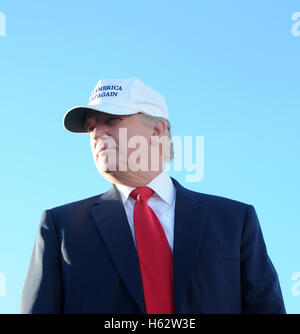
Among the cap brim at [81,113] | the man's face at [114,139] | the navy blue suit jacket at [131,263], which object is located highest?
the cap brim at [81,113]

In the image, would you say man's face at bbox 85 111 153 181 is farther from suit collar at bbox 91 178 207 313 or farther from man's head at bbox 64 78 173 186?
suit collar at bbox 91 178 207 313

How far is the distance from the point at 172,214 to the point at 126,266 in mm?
604

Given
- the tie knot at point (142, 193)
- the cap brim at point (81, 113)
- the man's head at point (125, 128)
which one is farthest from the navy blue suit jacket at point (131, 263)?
the cap brim at point (81, 113)

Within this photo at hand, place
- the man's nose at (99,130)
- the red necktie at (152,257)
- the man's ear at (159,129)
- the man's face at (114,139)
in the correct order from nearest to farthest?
the red necktie at (152,257)
the man's face at (114,139)
the man's nose at (99,130)
the man's ear at (159,129)

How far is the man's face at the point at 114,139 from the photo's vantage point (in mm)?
4301

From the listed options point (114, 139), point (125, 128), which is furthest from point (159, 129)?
point (114, 139)

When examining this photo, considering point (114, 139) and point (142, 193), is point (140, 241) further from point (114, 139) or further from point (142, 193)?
point (114, 139)

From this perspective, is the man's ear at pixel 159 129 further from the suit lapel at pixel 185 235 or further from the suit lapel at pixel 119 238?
the suit lapel at pixel 119 238

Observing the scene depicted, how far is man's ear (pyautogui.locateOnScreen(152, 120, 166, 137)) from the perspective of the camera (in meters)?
4.60

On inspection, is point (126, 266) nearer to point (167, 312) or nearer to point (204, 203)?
point (167, 312)

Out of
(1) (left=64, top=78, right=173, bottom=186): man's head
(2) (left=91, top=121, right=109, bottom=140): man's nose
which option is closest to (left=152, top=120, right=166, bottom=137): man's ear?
(1) (left=64, top=78, right=173, bottom=186): man's head

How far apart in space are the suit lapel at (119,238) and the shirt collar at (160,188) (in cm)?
6
